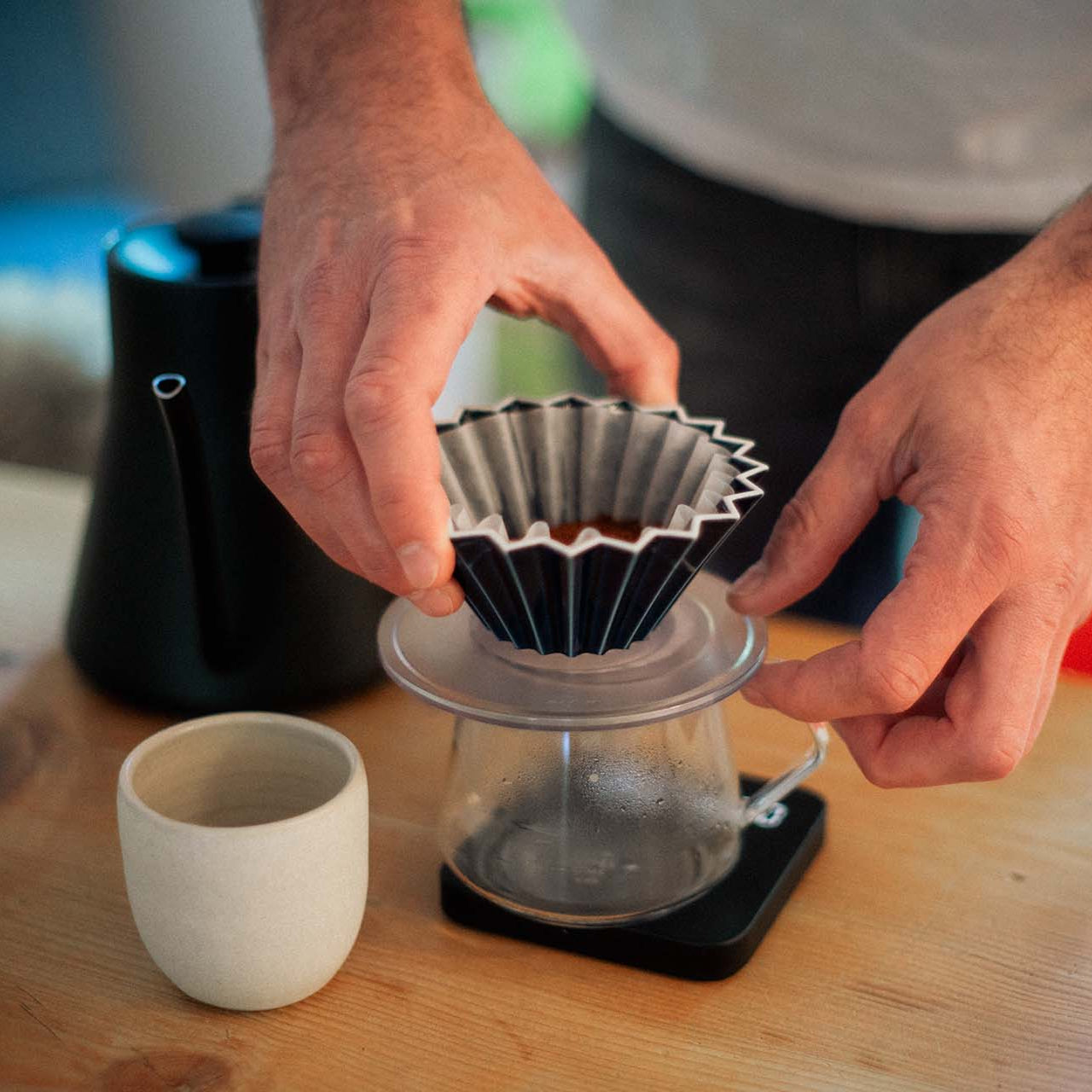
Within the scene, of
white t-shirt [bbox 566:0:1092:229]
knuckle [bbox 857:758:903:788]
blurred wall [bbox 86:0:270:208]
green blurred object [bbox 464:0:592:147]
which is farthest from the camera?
green blurred object [bbox 464:0:592:147]

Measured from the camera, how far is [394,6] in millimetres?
875

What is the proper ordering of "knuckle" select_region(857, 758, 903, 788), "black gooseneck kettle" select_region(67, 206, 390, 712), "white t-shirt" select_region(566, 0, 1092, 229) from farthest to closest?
1. "white t-shirt" select_region(566, 0, 1092, 229)
2. "black gooseneck kettle" select_region(67, 206, 390, 712)
3. "knuckle" select_region(857, 758, 903, 788)

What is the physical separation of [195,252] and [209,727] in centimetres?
33

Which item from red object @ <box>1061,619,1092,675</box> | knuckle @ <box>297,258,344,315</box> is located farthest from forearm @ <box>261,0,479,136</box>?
red object @ <box>1061,619,1092,675</box>

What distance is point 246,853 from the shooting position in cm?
A: 59

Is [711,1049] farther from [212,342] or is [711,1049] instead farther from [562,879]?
[212,342]

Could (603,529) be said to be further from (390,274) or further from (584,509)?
(390,274)

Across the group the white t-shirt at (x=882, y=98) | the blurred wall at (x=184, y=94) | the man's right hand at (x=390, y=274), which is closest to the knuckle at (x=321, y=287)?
the man's right hand at (x=390, y=274)

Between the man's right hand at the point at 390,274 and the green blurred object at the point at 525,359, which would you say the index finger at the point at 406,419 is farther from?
the green blurred object at the point at 525,359

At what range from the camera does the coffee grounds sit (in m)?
0.73

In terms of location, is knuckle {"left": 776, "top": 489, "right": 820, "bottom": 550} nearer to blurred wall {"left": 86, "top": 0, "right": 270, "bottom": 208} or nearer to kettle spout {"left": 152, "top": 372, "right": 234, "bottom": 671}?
kettle spout {"left": 152, "top": 372, "right": 234, "bottom": 671}

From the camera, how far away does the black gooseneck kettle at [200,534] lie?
81cm

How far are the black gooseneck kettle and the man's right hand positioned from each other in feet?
0.20

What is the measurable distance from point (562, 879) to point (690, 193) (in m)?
0.75
